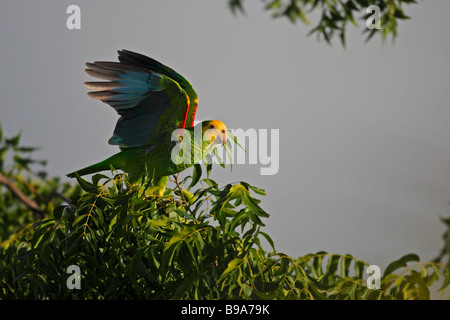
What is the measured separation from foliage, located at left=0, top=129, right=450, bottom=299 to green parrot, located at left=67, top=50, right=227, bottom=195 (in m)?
0.06

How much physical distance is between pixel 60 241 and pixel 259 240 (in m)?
0.36

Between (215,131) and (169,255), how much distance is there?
34cm

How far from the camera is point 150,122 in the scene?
3.67ft

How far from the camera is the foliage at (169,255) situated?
83 cm

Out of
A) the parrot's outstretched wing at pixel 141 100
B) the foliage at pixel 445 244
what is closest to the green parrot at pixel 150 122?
the parrot's outstretched wing at pixel 141 100

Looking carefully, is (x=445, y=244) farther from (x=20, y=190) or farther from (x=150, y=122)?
(x=20, y=190)

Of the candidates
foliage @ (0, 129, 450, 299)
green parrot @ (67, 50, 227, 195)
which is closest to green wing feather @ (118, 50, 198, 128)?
green parrot @ (67, 50, 227, 195)

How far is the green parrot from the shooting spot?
1.08 metres

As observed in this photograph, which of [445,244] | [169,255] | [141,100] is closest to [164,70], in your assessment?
[141,100]

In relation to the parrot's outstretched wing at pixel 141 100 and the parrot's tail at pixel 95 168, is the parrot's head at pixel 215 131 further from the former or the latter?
the parrot's tail at pixel 95 168

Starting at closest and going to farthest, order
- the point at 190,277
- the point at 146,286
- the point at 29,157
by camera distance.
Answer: the point at 190,277, the point at 146,286, the point at 29,157

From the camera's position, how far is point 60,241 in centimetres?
93

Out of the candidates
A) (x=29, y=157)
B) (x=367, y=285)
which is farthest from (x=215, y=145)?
(x=29, y=157)

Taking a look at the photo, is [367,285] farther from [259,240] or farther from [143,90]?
[143,90]
